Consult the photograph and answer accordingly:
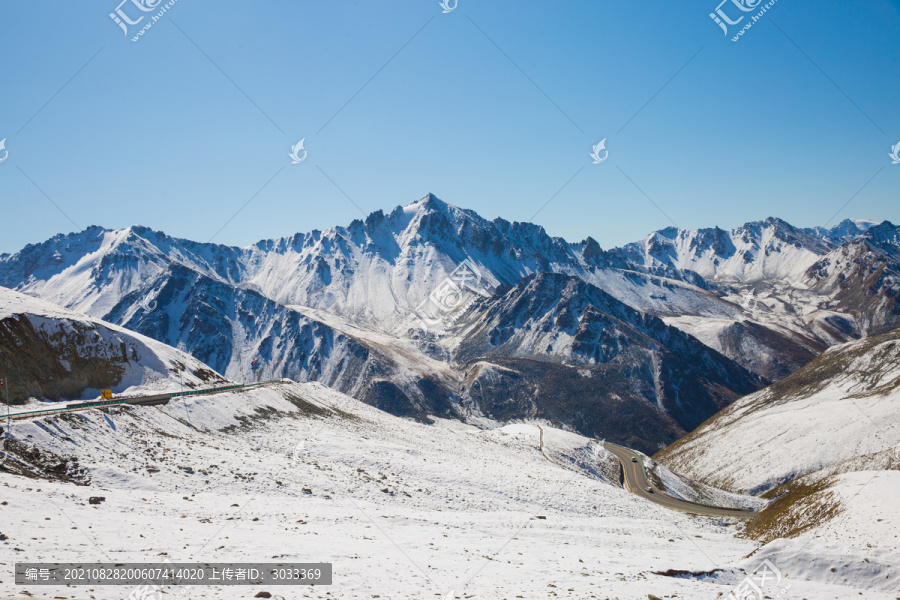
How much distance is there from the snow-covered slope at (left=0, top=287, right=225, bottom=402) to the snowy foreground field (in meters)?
12.5

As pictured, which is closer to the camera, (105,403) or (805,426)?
(105,403)

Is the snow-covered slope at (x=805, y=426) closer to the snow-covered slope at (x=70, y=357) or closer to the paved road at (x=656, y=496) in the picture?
the paved road at (x=656, y=496)

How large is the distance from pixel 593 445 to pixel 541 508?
4890 centimetres

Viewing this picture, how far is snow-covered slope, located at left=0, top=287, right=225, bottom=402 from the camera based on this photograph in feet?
157

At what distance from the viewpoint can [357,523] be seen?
28688 mm

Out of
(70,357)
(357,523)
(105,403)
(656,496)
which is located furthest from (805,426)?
(70,357)

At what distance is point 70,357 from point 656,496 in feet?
246

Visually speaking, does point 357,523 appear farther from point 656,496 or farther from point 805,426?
point 805,426

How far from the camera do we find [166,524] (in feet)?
75.6

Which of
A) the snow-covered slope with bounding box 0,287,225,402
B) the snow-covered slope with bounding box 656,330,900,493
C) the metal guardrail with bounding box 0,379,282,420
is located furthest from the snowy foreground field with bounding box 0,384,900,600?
the snow-covered slope with bounding box 656,330,900,493

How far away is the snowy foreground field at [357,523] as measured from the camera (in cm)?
1989

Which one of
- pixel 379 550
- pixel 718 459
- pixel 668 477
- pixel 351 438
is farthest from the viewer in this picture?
pixel 718 459

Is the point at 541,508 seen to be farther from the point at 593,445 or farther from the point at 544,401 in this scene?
the point at 544,401

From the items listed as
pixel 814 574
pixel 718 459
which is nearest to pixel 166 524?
pixel 814 574
